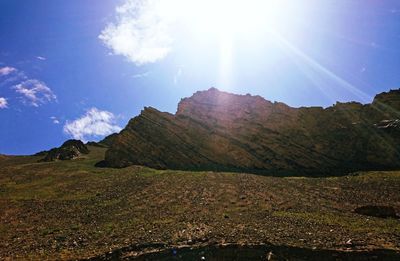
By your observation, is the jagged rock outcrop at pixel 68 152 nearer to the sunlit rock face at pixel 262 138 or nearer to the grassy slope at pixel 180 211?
the sunlit rock face at pixel 262 138

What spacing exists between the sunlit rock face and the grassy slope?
58.9 ft

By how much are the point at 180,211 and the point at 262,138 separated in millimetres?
64795

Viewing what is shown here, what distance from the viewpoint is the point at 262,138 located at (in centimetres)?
11450

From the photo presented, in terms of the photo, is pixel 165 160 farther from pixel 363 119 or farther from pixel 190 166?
pixel 363 119

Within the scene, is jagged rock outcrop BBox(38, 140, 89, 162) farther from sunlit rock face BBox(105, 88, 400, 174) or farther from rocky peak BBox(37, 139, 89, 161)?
sunlit rock face BBox(105, 88, 400, 174)

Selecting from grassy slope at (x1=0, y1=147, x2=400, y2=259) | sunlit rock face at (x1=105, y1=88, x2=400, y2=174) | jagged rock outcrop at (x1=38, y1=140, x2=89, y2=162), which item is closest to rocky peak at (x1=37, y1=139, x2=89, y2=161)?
jagged rock outcrop at (x1=38, y1=140, x2=89, y2=162)

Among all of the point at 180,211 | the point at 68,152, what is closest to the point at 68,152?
the point at 68,152

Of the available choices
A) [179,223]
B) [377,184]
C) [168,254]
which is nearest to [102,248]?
[168,254]

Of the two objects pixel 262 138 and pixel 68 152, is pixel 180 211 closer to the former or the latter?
pixel 262 138

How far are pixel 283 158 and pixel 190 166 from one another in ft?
85.3

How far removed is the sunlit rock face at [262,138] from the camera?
104125 mm

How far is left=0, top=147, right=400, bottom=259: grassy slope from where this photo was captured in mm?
40656

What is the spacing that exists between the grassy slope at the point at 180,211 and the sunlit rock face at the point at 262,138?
17.9 m

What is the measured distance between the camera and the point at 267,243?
38.3 meters
